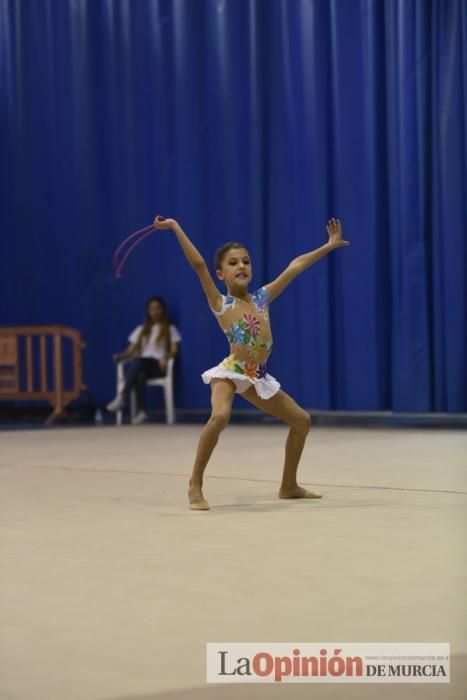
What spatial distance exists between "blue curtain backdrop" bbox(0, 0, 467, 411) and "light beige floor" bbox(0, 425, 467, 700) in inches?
113

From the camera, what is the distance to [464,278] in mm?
8398

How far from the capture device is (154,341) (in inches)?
384

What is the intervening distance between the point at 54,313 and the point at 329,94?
3287 millimetres

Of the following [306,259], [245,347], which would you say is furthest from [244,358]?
[306,259]

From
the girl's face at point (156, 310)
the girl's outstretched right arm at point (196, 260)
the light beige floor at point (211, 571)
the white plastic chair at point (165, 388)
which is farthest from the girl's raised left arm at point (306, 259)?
the girl's face at point (156, 310)

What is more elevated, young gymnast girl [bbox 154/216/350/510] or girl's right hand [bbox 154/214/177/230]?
girl's right hand [bbox 154/214/177/230]

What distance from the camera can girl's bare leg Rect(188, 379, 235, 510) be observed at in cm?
442

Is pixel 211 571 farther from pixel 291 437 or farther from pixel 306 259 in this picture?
pixel 306 259

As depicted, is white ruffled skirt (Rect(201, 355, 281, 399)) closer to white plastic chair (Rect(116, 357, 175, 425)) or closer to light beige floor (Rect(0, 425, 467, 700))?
light beige floor (Rect(0, 425, 467, 700))

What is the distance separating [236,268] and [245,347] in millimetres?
323

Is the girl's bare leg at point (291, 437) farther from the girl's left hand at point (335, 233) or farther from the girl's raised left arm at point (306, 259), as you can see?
the girl's left hand at point (335, 233)

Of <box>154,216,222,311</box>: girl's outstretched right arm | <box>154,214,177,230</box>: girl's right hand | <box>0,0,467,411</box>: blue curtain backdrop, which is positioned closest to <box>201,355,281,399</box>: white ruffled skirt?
<box>154,216,222,311</box>: girl's outstretched right arm

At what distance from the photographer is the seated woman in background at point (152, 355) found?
9656mm

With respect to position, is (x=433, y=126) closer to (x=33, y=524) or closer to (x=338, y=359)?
(x=338, y=359)
